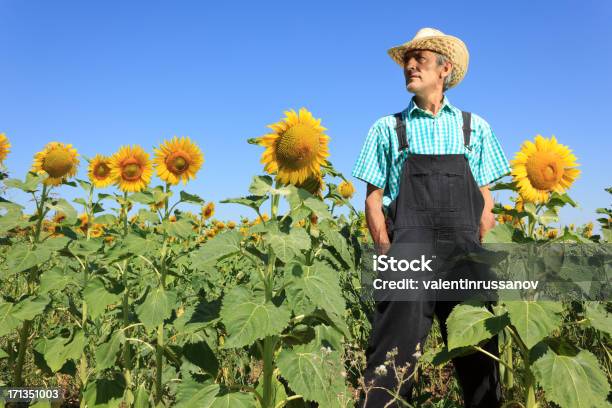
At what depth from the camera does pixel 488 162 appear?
370cm

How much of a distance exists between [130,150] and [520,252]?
263cm

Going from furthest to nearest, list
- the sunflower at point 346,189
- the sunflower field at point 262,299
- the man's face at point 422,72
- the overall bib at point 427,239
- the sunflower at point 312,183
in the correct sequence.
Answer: the sunflower at point 346,189
the man's face at point 422,72
the overall bib at point 427,239
the sunflower at point 312,183
the sunflower field at point 262,299

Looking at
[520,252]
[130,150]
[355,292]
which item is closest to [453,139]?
[520,252]

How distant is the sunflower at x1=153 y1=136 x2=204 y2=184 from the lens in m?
3.48

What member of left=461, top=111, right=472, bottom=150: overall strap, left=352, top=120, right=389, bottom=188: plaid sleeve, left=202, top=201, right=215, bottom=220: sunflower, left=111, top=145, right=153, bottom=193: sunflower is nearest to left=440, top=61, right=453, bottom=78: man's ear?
left=461, top=111, right=472, bottom=150: overall strap

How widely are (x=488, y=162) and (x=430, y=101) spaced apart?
0.57 meters

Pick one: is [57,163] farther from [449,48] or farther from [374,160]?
[449,48]

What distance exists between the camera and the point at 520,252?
2834 millimetres

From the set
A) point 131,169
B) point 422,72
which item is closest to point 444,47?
point 422,72

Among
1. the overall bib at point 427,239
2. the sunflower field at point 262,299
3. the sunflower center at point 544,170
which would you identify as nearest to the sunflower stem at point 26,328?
the sunflower field at point 262,299

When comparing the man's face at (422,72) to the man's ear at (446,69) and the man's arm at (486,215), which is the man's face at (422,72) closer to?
the man's ear at (446,69)

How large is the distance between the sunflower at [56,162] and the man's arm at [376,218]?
6.85 feet

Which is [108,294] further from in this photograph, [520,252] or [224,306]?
[520,252]

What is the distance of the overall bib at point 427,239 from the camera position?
3.19 m
